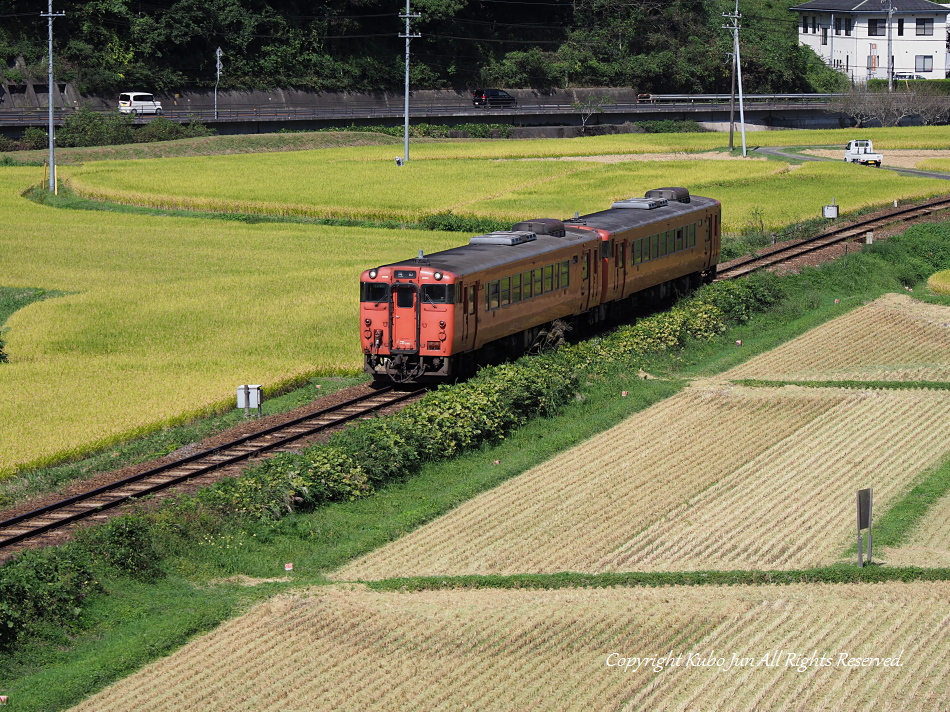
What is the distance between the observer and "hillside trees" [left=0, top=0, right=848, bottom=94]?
351 ft

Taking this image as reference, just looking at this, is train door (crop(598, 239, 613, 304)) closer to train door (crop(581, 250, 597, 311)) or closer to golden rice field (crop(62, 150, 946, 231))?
train door (crop(581, 250, 597, 311))

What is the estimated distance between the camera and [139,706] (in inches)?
611

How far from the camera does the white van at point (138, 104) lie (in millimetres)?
103312

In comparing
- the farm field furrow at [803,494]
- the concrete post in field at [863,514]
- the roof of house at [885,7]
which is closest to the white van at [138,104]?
the roof of house at [885,7]

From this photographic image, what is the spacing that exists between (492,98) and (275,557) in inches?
3997

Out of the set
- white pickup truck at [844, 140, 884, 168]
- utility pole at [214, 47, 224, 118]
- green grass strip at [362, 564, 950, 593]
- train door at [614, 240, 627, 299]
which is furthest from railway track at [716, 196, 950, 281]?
utility pole at [214, 47, 224, 118]

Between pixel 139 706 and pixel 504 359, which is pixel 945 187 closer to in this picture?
pixel 504 359

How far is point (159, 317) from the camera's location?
3825 cm

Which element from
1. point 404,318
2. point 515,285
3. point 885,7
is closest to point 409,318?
point 404,318

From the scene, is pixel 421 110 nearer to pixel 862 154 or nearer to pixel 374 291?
pixel 862 154

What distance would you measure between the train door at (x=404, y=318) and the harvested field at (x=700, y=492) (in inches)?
189

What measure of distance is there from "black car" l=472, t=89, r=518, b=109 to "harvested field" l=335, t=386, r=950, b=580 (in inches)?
3559

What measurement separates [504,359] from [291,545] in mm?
12161

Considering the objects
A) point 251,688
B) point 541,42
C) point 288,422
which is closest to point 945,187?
point 288,422
